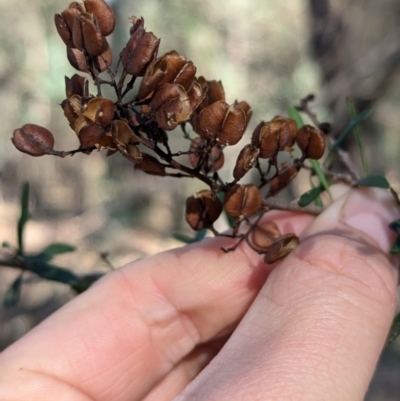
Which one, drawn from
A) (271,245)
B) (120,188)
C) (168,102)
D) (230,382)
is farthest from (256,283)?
(120,188)

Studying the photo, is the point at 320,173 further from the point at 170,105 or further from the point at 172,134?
the point at 172,134

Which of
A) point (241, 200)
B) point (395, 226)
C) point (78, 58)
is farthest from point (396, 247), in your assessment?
point (78, 58)

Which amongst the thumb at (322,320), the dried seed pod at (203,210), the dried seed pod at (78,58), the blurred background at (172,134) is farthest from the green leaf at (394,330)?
the blurred background at (172,134)

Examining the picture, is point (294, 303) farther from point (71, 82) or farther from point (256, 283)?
point (71, 82)

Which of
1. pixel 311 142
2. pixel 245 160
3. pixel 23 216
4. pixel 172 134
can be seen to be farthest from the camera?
pixel 172 134

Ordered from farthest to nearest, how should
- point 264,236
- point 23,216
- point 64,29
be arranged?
point 23,216 < point 264,236 < point 64,29

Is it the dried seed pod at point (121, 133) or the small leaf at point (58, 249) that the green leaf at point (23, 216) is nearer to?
the small leaf at point (58, 249)
